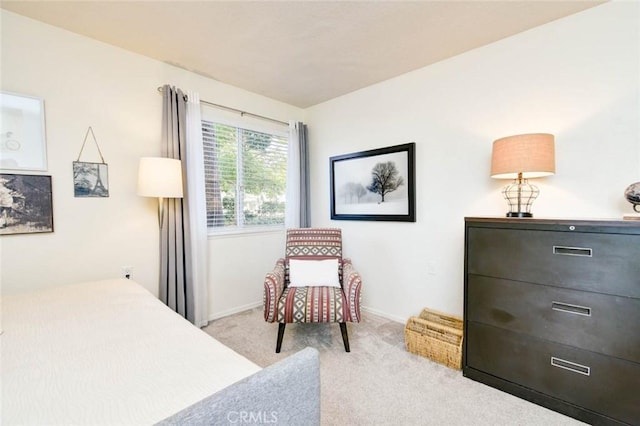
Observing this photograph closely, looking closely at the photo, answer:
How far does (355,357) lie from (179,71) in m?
2.91

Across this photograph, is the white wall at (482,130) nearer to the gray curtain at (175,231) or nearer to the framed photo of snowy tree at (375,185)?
the framed photo of snowy tree at (375,185)

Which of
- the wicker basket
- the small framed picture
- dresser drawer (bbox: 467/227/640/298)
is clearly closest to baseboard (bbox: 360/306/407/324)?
the wicker basket

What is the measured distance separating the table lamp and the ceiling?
0.87 meters

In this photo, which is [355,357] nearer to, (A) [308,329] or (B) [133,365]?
(A) [308,329]

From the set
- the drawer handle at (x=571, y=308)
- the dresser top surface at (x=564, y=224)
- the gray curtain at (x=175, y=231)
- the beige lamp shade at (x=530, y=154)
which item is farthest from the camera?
the gray curtain at (x=175, y=231)

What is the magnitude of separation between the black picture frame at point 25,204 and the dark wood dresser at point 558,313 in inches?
115

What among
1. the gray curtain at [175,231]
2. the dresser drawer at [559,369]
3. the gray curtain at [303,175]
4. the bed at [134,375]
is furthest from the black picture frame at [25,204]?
the dresser drawer at [559,369]

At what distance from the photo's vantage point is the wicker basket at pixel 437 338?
193 cm

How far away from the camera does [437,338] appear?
2055mm

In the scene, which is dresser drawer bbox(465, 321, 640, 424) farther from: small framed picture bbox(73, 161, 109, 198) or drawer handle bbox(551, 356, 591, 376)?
small framed picture bbox(73, 161, 109, 198)

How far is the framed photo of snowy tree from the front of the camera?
8.68ft

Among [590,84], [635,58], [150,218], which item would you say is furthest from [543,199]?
[150,218]

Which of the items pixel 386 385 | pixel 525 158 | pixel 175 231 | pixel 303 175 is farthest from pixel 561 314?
pixel 175 231

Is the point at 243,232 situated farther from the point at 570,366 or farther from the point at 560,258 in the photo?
the point at 570,366
